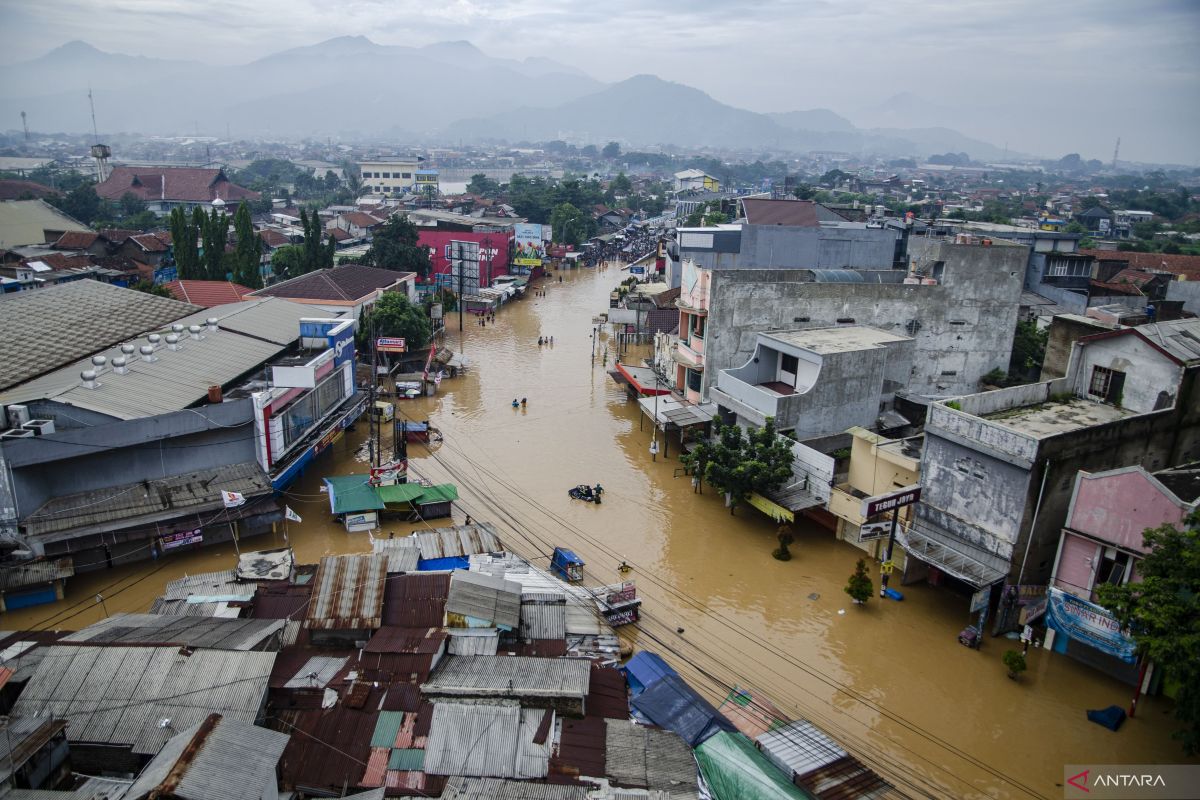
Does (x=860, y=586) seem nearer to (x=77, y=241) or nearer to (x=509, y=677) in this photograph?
(x=509, y=677)

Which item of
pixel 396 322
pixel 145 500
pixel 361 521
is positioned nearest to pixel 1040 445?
pixel 361 521

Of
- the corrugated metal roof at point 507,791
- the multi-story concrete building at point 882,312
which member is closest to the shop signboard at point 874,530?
the multi-story concrete building at point 882,312

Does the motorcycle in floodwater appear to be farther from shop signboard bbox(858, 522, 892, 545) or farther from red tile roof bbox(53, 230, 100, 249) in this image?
red tile roof bbox(53, 230, 100, 249)

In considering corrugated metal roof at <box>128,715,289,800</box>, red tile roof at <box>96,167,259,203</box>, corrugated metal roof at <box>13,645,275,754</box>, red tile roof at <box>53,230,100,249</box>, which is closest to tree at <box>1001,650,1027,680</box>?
corrugated metal roof at <box>128,715,289,800</box>

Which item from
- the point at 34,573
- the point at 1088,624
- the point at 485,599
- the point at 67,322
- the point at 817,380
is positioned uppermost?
the point at 67,322

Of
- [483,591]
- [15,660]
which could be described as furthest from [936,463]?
[15,660]

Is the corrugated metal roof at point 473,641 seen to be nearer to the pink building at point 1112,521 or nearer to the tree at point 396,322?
the pink building at point 1112,521

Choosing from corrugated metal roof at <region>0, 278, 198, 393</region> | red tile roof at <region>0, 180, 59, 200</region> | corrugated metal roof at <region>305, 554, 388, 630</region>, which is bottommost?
corrugated metal roof at <region>305, 554, 388, 630</region>
